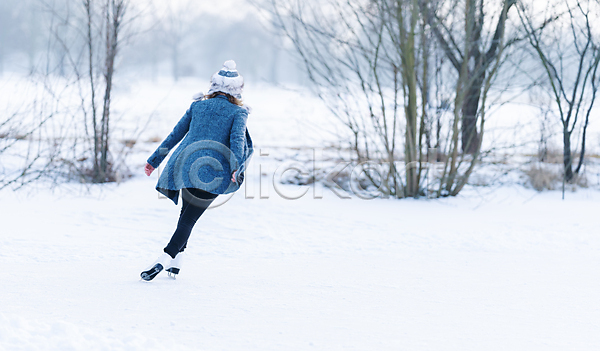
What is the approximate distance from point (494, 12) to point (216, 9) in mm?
32911

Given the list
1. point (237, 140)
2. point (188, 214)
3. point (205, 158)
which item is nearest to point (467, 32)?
point (237, 140)

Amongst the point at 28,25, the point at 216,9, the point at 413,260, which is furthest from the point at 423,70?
the point at 216,9

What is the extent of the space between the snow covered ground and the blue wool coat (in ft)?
2.14

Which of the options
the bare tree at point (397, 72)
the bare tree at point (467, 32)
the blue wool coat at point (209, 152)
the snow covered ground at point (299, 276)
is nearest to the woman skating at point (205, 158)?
the blue wool coat at point (209, 152)

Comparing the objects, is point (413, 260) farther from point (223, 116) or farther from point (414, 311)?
point (223, 116)

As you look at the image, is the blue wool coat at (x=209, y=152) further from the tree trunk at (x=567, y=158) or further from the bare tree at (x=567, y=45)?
the tree trunk at (x=567, y=158)

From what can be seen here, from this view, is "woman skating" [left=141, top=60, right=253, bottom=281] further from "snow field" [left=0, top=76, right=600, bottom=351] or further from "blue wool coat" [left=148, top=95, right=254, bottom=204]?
"snow field" [left=0, top=76, right=600, bottom=351]

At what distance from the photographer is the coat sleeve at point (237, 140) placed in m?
3.64

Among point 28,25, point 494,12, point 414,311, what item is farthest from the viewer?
point 28,25

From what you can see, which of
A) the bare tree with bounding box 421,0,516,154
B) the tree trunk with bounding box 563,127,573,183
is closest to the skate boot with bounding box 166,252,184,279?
the bare tree with bounding box 421,0,516,154

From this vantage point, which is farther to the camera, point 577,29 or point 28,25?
point 28,25

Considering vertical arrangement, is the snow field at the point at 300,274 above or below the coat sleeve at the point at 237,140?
below

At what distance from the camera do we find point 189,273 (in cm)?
410

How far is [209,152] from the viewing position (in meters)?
3.67
